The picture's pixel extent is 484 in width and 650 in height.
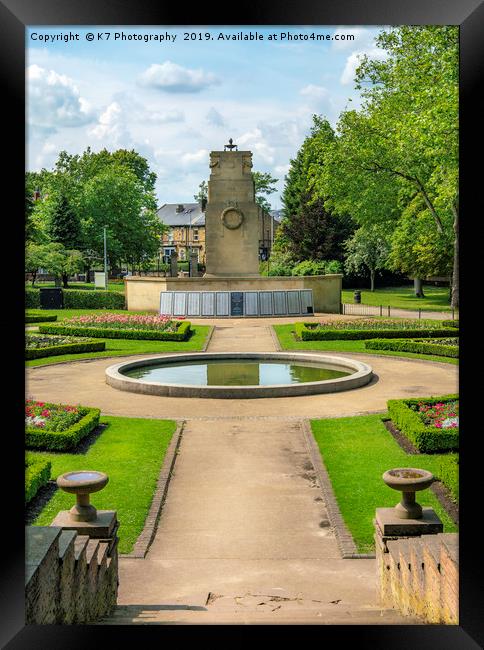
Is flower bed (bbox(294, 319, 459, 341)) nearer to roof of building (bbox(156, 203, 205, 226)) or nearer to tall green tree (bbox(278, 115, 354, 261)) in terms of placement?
tall green tree (bbox(278, 115, 354, 261))

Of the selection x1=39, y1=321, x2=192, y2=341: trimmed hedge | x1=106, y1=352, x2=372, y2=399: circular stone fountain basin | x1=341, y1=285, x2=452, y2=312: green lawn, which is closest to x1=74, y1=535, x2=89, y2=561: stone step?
x1=106, y1=352, x2=372, y2=399: circular stone fountain basin

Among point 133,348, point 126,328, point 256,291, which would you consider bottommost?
point 133,348

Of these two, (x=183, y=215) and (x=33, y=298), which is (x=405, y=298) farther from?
(x=183, y=215)

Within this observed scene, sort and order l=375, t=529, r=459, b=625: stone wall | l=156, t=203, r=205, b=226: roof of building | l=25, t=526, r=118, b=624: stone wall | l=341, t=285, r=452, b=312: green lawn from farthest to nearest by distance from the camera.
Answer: l=156, t=203, r=205, b=226: roof of building → l=341, t=285, r=452, b=312: green lawn → l=375, t=529, r=459, b=625: stone wall → l=25, t=526, r=118, b=624: stone wall

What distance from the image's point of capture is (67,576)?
6.11m

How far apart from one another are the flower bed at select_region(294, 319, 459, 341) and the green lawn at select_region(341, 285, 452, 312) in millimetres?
14117

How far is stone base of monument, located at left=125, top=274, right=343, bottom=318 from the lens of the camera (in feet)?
129

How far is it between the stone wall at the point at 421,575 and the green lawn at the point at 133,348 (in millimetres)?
17960

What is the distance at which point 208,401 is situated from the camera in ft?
59.8

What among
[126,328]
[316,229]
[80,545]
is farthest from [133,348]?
[316,229]

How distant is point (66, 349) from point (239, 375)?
705 centimetres
